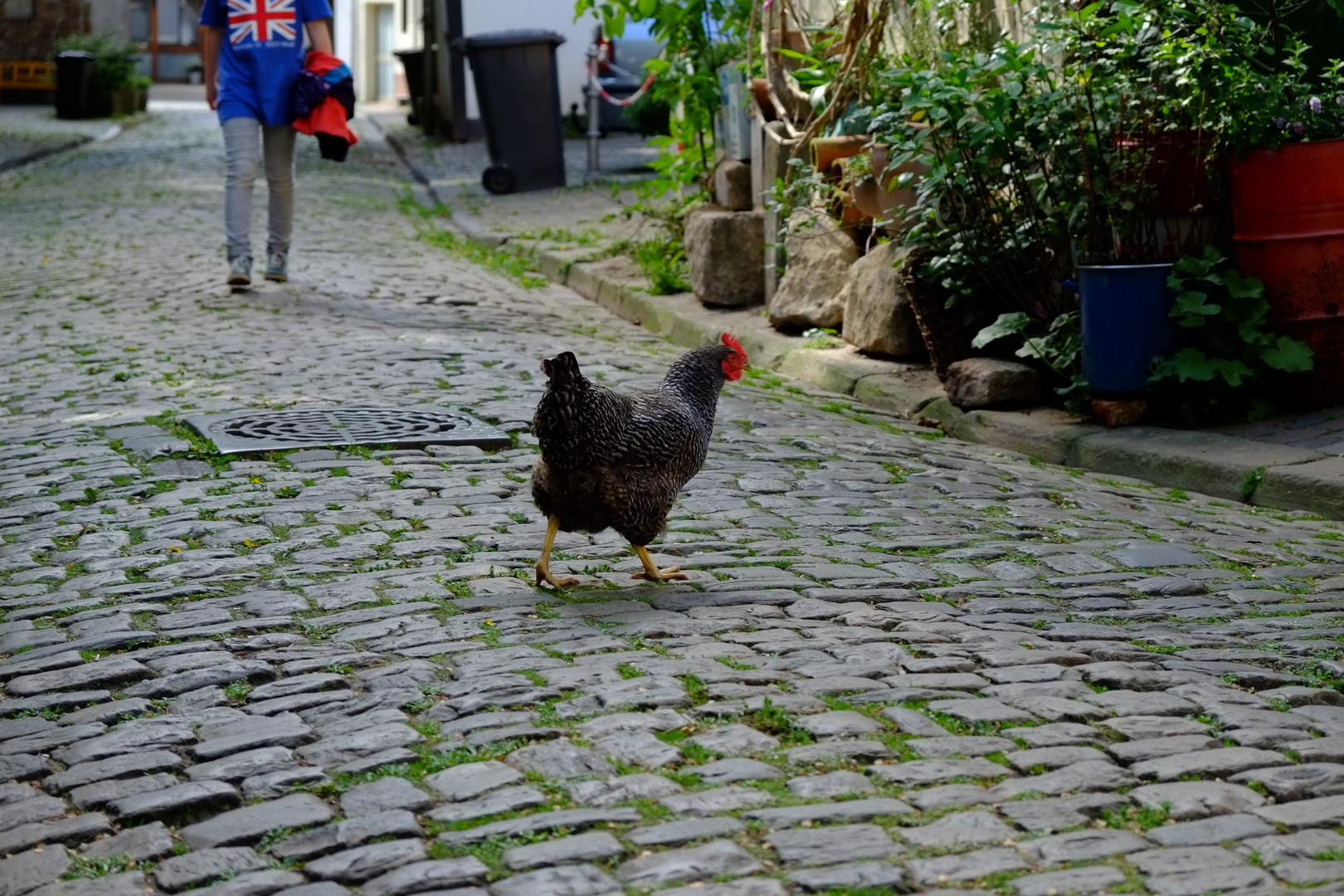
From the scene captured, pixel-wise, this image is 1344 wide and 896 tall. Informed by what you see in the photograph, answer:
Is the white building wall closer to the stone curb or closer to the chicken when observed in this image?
the stone curb

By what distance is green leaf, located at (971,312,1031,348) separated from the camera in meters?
7.96

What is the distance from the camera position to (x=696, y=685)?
4023 mm

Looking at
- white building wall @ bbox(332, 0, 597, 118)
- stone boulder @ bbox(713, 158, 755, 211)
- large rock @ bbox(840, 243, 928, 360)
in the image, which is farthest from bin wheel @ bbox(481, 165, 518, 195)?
large rock @ bbox(840, 243, 928, 360)

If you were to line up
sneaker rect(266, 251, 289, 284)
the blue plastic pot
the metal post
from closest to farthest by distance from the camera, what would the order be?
1. the blue plastic pot
2. sneaker rect(266, 251, 289, 284)
3. the metal post

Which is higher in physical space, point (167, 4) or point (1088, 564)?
point (167, 4)

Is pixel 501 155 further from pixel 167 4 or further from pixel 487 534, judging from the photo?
pixel 167 4

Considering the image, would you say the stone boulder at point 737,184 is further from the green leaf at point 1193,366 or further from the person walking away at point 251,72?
the green leaf at point 1193,366

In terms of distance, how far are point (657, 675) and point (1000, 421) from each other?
4.10 meters

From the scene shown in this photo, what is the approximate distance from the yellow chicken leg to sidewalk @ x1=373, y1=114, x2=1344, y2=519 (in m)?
3.04

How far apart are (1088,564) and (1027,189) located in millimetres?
3109

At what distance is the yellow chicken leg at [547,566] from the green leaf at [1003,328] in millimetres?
3533

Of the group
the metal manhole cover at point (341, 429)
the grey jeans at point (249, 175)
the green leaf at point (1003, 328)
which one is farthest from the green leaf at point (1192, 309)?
the grey jeans at point (249, 175)

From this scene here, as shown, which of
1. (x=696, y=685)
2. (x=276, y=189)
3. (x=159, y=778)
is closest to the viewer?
(x=159, y=778)

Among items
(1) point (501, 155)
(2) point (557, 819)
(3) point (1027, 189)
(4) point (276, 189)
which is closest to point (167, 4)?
(1) point (501, 155)
